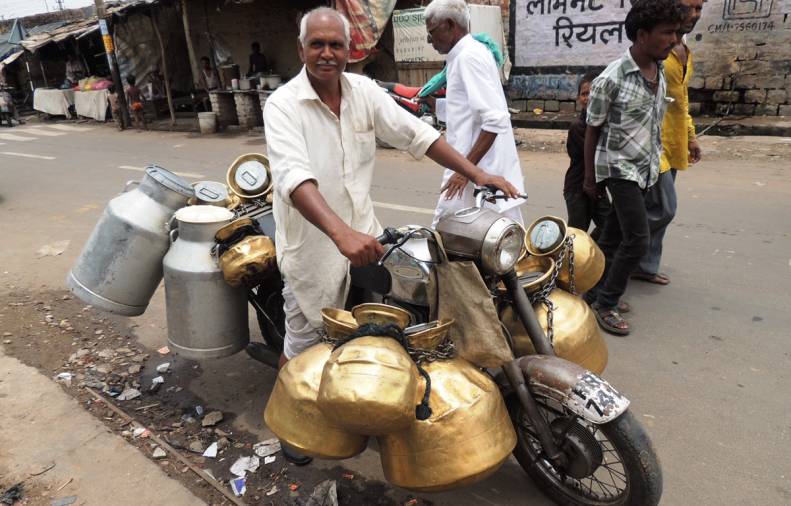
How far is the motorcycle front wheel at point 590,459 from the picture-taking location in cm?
172

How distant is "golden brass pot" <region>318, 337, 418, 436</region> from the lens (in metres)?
1.48

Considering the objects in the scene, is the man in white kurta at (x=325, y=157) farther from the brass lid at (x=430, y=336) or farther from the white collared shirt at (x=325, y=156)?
the brass lid at (x=430, y=336)

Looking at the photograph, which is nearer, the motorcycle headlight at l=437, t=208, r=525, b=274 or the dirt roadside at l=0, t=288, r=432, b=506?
the motorcycle headlight at l=437, t=208, r=525, b=274

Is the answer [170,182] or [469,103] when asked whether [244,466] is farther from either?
[469,103]

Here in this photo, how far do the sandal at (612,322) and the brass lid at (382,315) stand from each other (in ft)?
5.74

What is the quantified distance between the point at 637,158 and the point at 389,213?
2.94 meters

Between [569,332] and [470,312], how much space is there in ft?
1.60

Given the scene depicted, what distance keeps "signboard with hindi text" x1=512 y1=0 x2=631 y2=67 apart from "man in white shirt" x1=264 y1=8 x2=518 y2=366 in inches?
329

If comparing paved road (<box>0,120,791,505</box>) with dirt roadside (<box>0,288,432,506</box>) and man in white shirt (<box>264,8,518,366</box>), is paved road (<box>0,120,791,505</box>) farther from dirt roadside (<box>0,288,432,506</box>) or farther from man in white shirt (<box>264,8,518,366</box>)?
man in white shirt (<box>264,8,518,366</box>)

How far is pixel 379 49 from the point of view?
11.7m

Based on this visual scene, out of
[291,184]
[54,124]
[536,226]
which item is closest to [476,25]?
[536,226]

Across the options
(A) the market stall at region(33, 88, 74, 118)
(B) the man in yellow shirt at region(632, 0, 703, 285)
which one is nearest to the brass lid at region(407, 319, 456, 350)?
(B) the man in yellow shirt at region(632, 0, 703, 285)

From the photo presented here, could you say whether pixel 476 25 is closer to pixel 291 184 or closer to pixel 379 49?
pixel 379 49

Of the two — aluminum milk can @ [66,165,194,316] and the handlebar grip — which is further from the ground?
the handlebar grip
